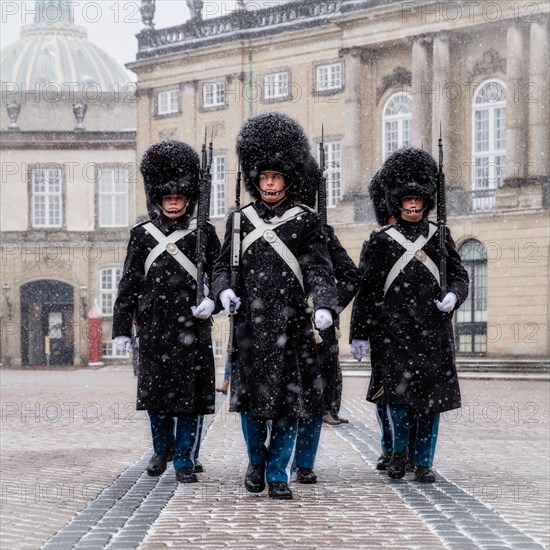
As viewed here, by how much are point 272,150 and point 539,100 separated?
28585mm

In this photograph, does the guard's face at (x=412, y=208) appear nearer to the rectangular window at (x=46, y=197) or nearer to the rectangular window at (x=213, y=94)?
the rectangular window at (x=213, y=94)

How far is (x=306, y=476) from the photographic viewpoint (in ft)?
28.8

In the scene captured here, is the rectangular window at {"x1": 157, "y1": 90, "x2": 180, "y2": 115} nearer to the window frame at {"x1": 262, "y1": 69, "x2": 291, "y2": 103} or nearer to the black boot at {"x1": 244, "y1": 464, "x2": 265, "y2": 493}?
the window frame at {"x1": 262, "y1": 69, "x2": 291, "y2": 103}

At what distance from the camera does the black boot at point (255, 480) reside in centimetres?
818

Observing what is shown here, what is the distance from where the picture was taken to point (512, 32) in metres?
36.3

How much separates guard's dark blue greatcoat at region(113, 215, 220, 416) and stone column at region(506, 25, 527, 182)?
28083mm

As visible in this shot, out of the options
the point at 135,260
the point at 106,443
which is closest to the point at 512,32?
the point at 106,443

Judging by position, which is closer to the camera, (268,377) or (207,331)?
(268,377)

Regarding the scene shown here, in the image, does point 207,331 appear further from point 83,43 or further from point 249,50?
point 83,43

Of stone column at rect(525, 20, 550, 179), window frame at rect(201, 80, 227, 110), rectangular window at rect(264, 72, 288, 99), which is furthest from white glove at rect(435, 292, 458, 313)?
window frame at rect(201, 80, 227, 110)

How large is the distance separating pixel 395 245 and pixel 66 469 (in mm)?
2975

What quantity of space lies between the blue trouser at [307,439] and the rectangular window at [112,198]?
4187 centimetres

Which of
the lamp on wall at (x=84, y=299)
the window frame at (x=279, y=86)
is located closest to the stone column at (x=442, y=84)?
the window frame at (x=279, y=86)

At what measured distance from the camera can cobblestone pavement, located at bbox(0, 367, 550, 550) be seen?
21.9 feet
